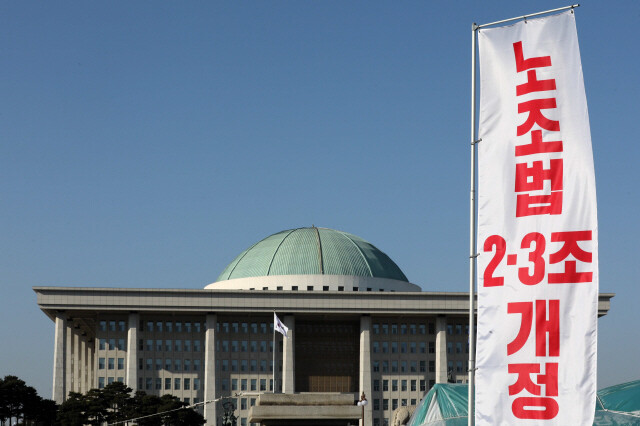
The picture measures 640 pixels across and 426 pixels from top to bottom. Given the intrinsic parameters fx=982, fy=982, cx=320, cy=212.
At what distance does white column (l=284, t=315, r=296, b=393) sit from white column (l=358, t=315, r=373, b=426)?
8395mm

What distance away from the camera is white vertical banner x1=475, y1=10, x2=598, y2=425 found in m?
16.0

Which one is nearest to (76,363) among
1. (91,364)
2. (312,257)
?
(91,364)

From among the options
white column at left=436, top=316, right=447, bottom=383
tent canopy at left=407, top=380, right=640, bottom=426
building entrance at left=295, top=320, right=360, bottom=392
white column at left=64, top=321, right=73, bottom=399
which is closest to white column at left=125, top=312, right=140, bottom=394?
white column at left=64, top=321, right=73, bottom=399

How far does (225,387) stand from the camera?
12069cm

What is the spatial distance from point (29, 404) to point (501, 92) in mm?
83266

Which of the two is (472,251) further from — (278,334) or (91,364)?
(91,364)

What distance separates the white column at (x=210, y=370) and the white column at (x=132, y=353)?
8.40 metres

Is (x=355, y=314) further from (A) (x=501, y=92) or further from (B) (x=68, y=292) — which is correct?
(A) (x=501, y=92)

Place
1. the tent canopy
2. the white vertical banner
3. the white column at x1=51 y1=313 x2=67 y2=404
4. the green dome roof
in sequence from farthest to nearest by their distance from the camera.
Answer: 1. the green dome roof
2. the white column at x1=51 y1=313 x2=67 y2=404
3. the tent canopy
4. the white vertical banner

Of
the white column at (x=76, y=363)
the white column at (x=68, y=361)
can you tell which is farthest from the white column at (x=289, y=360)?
the white column at (x=76, y=363)

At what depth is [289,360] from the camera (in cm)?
11825

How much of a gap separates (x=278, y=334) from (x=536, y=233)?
108259 millimetres

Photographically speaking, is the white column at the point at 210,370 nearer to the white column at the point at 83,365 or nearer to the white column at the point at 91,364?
the white column at the point at 91,364

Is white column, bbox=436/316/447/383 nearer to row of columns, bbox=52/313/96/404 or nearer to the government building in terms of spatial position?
the government building
